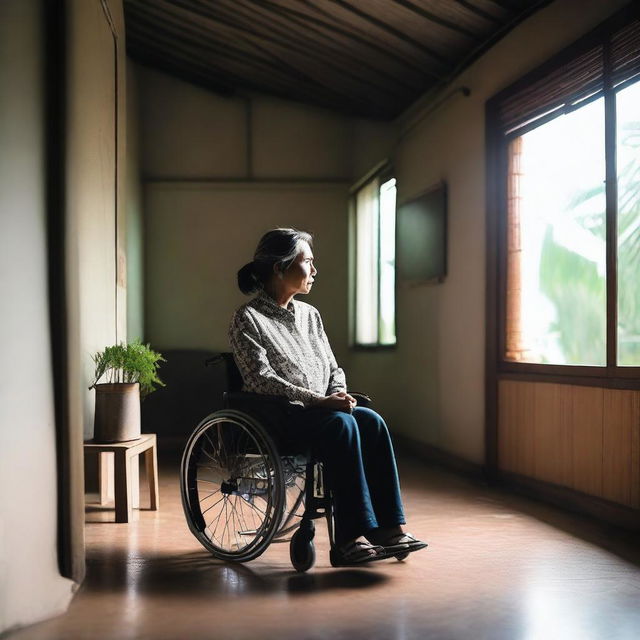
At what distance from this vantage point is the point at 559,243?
4.18 metres

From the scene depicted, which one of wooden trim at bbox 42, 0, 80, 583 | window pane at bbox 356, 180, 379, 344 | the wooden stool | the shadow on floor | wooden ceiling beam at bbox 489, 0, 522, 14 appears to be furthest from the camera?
window pane at bbox 356, 180, 379, 344

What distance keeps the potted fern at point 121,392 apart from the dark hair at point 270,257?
0.99m

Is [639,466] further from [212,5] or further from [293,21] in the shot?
[212,5]

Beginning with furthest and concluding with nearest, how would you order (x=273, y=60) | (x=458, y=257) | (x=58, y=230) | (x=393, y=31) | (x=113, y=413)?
1. (x=273, y=60)
2. (x=458, y=257)
3. (x=393, y=31)
4. (x=113, y=413)
5. (x=58, y=230)

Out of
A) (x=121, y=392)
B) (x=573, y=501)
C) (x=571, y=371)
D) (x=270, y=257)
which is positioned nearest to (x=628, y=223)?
(x=571, y=371)

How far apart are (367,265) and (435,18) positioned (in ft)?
9.70

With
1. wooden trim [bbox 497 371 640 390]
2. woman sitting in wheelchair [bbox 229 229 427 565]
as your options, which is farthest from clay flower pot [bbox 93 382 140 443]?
wooden trim [bbox 497 371 640 390]

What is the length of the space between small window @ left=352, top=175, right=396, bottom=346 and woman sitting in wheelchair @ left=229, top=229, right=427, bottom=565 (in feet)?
11.4

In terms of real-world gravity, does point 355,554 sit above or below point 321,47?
below

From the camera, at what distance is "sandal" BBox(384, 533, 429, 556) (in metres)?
2.83

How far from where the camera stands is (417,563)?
10.00 ft

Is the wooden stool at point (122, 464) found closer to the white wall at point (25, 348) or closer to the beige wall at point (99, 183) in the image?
the beige wall at point (99, 183)

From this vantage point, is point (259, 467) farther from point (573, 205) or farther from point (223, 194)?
point (223, 194)

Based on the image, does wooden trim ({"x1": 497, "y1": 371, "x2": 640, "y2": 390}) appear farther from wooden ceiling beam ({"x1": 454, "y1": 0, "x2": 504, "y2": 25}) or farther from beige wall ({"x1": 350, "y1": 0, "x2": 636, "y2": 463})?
wooden ceiling beam ({"x1": 454, "y1": 0, "x2": 504, "y2": 25})
